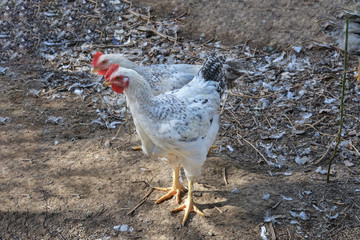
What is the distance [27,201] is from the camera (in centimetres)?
388

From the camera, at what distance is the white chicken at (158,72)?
14.4ft

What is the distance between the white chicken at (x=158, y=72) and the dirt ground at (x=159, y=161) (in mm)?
872

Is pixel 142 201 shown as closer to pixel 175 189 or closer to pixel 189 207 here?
pixel 175 189

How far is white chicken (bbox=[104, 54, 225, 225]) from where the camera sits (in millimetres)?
3186

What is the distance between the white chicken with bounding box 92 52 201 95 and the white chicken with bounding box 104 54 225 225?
0.58m

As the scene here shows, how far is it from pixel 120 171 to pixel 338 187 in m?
2.52

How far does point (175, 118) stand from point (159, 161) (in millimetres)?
1319

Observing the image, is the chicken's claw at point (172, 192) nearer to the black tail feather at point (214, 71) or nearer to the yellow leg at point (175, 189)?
the yellow leg at point (175, 189)

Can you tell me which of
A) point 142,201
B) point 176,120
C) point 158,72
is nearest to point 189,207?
point 142,201

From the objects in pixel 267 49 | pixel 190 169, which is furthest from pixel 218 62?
pixel 267 49

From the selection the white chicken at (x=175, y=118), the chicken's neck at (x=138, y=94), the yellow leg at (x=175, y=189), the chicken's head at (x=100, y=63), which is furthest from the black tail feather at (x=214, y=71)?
the chicken's head at (x=100, y=63)

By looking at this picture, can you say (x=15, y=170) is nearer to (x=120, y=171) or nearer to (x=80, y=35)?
(x=120, y=171)

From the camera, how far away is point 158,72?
4535 mm

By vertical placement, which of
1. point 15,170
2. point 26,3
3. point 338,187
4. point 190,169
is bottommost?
point 338,187
